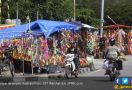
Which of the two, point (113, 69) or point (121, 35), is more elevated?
point (121, 35)

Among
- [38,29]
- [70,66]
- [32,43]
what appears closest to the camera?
[70,66]

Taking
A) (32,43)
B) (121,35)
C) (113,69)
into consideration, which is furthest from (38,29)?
(121,35)

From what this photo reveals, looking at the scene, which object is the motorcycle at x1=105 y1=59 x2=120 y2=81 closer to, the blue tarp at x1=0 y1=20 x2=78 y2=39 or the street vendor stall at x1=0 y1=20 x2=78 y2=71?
the street vendor stall at x1=0 y1=20 x2=78 y2=71

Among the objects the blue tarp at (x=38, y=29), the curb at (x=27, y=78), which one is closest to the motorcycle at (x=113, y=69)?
the curb at (x=27, y=78)

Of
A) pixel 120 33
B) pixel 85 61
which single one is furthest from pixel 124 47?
pixel 85 61

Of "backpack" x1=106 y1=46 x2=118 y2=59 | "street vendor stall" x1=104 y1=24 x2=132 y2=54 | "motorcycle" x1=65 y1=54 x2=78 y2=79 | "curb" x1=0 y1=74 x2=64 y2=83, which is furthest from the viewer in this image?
"street vendor stall" x1=104 y1=24 x2=132 y2=54

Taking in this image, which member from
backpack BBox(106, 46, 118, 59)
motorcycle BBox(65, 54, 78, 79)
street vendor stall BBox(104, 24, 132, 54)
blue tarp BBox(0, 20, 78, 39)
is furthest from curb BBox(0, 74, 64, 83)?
street vendor stall BBox(104, 24, 132, 54)

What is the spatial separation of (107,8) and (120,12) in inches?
104

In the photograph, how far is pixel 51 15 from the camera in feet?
134

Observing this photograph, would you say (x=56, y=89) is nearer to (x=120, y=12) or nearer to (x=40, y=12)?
(x=40, y=12)

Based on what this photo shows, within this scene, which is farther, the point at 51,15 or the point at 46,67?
the point at 51,15

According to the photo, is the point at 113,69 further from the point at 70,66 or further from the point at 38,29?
the point at 38,29

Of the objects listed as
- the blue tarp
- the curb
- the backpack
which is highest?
the blue tarp

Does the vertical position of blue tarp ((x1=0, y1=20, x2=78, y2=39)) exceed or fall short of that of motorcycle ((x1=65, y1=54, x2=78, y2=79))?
→ it exceeds it
